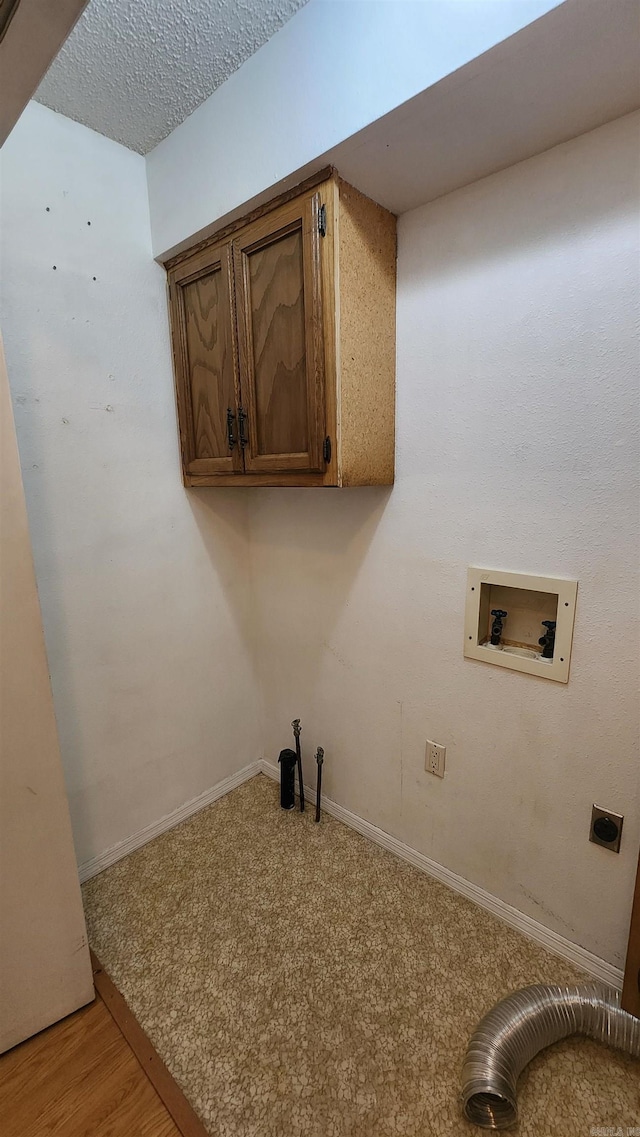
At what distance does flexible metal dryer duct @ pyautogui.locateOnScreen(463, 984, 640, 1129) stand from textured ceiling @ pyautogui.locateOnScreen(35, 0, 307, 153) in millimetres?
2462

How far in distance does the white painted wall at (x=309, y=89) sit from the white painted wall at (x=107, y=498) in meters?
0.26

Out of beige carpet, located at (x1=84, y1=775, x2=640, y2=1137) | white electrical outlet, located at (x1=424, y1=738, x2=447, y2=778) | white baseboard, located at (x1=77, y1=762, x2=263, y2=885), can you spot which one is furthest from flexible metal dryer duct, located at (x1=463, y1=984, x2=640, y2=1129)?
white baseboard, located at (x1=77, y1=762, x2=263, y2=885)

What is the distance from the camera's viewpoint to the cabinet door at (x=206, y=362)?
4.81 feet

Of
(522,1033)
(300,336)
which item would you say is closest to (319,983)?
(522,1033)

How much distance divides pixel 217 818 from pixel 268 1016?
0.80m

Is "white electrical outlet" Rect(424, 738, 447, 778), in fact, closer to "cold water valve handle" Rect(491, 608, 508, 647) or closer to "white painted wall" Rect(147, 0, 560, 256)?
"cold water valve handle" Rect(491, 608, 508, 647)

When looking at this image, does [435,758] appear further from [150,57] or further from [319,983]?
[150,57]

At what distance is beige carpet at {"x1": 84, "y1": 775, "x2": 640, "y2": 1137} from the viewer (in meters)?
1.02

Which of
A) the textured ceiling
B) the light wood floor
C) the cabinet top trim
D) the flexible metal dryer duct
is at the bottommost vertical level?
the light wood floor

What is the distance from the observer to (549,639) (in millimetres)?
1263

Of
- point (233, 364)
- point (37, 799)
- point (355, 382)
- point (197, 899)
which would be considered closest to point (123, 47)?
point (233, 364)

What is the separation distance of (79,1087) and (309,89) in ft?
8.00

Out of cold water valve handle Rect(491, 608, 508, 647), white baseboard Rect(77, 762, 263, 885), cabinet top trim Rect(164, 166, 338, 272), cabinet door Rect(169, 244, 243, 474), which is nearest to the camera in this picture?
cabinet top trim Rect(164, 166, 338, 272)

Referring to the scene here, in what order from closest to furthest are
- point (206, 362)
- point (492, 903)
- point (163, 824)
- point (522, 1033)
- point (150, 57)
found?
point (522, 1033) < point (150, 57) < point (492, 903) < point (206, 362) < point (163, 824)
